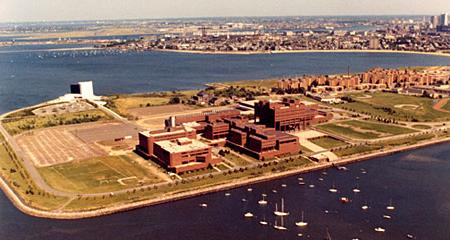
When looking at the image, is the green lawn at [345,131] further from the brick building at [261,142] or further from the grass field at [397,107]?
the grass field at [397,107]

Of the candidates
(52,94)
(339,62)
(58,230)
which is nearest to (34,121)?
(52,94)

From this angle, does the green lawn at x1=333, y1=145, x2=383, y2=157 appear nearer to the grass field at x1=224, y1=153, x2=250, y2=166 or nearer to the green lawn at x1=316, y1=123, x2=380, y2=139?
the green lawn at x1=316, y1=123, x2=380, y2=139

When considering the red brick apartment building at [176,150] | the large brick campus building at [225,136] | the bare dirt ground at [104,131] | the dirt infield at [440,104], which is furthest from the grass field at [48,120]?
the dirt infield at [440,104]

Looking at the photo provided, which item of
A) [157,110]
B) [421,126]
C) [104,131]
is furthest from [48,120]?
[421,126]

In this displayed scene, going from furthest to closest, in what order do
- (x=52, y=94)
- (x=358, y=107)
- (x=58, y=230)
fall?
(x=52, y=94) → (x=358, y=107) → (x=58, y=230)

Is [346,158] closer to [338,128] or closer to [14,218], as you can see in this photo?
[338,128]

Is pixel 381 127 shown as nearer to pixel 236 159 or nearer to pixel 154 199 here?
pixel 236 159

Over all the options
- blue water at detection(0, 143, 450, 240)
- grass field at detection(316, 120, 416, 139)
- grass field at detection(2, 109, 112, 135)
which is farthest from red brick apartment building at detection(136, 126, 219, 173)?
grass field at detection(2, 109, 112, 135)
